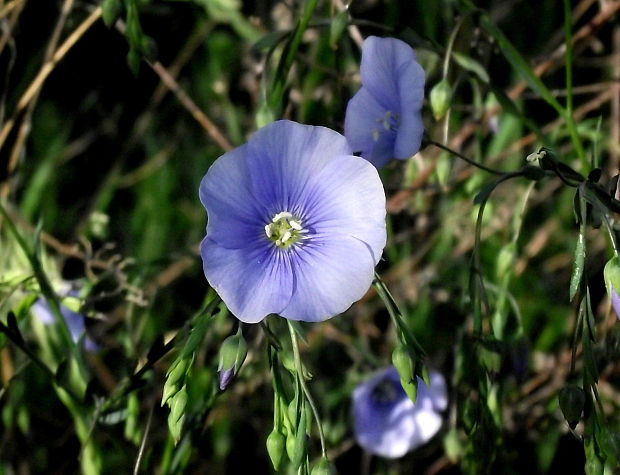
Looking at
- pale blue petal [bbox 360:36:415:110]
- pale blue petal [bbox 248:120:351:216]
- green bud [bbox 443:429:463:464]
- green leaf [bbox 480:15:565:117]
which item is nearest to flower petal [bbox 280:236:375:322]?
pale blue petal [bbox 248:120:351:216]

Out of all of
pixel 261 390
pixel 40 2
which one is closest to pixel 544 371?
pixel 261 390

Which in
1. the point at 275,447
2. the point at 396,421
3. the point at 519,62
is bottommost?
the point at 396,421

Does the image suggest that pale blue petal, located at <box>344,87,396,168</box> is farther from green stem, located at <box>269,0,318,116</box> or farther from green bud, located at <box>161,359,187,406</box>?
green bud, located at <box>161,359,187,406</box>

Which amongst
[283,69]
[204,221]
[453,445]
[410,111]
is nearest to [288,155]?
[410,111]

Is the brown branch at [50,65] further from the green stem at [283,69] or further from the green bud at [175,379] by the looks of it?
the green bud at [175,379]

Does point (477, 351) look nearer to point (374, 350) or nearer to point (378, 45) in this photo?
point (378, 45)

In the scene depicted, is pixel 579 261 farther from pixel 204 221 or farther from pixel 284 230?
pixel 204 221
